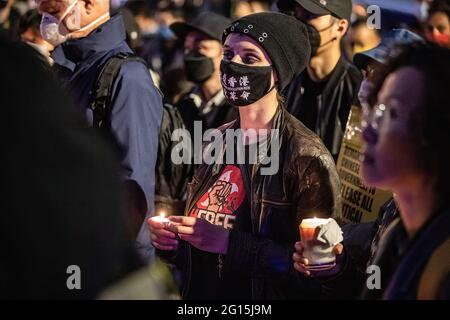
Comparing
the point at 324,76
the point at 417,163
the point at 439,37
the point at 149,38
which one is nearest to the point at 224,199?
the point at 417,163

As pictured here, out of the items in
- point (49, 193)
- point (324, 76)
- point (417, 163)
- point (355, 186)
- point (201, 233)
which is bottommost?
point (355, 186)

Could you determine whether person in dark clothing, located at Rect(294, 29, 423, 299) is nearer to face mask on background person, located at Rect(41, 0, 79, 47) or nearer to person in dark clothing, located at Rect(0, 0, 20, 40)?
face mask on background person, located at Rect(41, 0, 79, 47)

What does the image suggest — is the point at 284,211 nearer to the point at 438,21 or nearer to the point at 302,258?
the point at 302,258

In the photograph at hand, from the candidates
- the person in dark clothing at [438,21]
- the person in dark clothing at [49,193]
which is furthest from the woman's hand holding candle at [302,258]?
the person in dark clothing at [438,21]

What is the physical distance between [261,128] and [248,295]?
0.87 meters

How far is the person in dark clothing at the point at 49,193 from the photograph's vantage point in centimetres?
167

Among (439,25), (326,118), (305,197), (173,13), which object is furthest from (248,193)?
(173,13)

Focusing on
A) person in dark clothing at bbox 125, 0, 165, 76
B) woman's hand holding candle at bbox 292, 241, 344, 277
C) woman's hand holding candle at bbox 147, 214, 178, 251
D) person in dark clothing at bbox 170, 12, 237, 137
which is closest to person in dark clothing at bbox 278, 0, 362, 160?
person in dark clothing at bbox 170, 12, 237, 137

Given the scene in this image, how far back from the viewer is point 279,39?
4.63m

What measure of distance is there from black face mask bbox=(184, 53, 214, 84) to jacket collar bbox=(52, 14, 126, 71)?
2.80m

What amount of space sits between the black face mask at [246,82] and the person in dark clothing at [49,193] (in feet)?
9.19

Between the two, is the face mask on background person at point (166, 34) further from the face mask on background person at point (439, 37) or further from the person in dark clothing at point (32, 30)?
the face mask on background person at point (439, 37)

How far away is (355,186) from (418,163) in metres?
2.73

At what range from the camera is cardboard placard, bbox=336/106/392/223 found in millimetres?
5055
